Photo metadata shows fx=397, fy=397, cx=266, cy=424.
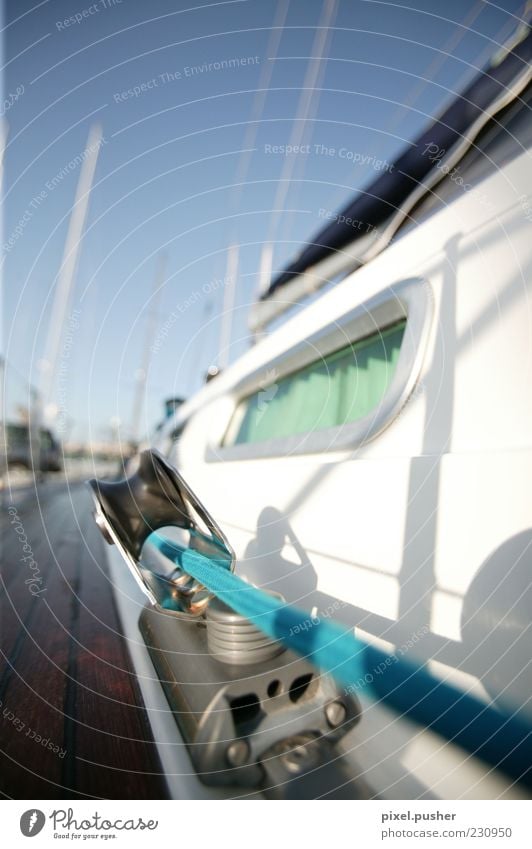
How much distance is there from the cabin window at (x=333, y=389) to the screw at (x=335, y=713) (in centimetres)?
80

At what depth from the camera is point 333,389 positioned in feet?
5.88

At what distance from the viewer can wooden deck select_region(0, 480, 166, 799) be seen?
645 millimetres

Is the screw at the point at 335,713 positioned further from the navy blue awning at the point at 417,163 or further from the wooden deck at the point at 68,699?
the navy blue awning at the point at 417,163

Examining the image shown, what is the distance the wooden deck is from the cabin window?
1017mm

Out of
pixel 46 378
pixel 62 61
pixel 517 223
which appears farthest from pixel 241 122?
pixel 46 378

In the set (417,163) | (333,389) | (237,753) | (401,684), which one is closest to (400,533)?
(401,684)

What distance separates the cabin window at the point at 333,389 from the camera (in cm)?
145

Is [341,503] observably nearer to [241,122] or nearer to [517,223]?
[517,223]
